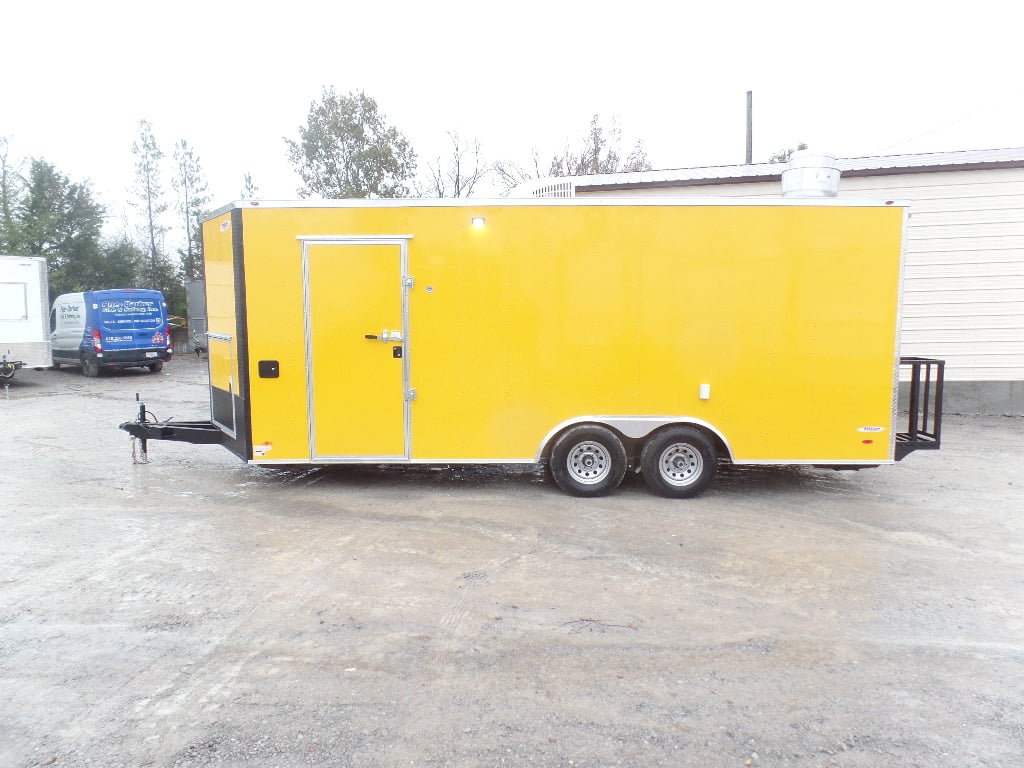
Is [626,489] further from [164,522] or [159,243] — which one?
[159,243]

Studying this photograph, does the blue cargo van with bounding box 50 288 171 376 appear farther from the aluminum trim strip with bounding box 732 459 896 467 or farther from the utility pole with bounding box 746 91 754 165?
the aluminum trim strip with bounding box 732 459 896 467

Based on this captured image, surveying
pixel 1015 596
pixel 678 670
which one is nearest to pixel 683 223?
pixel 1015 596

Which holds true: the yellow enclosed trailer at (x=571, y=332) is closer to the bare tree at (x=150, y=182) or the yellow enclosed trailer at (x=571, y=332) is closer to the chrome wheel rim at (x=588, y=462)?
the chrome wheel rim at (x=588, y=462)

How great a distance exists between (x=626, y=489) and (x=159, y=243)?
122ft

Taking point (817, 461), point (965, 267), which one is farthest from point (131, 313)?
point (965, 267)

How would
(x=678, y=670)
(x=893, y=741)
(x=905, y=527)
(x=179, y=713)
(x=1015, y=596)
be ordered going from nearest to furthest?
(x=893, y=741) → (x=179, y=713) → (x=678, y=670) → (x=1015, y=596) → (x=905, y=527)

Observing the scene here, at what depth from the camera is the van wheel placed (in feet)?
66.1

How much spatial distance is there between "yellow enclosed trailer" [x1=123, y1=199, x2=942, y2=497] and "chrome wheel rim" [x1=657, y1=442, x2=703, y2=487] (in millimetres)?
42

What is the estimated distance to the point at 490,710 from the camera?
3488mm

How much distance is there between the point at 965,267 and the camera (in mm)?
12539

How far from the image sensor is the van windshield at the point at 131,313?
1995 centimetres

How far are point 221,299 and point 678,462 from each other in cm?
511

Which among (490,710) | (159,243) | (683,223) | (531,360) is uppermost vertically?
(159,243)

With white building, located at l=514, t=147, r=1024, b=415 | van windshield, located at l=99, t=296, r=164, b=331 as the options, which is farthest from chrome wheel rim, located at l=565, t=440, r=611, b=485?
van windshield, located at l=99, t=296, r=164, b=331
